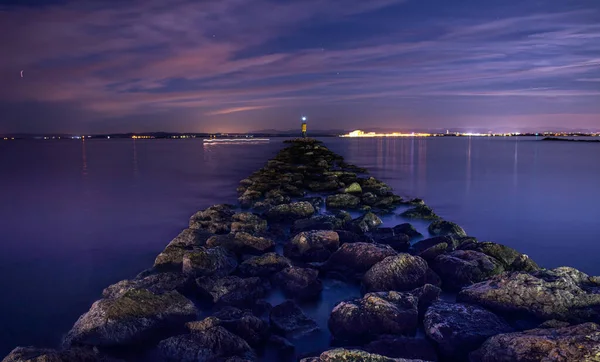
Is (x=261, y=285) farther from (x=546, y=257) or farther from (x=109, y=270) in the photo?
(x=546, y=257)

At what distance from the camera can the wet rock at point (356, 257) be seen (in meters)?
9.36

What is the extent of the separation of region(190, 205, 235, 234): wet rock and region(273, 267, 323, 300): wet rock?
4.53 metres

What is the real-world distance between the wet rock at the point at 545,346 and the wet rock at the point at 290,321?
8.74 feet

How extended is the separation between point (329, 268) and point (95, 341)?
521 cm

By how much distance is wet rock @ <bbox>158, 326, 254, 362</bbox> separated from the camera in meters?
5.78

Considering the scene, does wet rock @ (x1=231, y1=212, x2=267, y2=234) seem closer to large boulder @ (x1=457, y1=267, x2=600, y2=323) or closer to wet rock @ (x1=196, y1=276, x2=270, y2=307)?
wet rock @ (x1=196, y1=276, x2=270, y2=307)

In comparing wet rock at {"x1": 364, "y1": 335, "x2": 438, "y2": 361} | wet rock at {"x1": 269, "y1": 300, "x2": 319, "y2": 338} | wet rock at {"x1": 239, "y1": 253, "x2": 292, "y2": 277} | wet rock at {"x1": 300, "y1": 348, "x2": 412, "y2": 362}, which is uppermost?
wet rock at {"x1": 300, "y1": 348, "x2": 412, "y2": 362}

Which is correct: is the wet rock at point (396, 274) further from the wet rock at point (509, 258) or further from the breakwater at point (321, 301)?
the wet rock at point (509, 258)

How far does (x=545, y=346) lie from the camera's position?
5098 mm

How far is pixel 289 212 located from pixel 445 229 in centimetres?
541

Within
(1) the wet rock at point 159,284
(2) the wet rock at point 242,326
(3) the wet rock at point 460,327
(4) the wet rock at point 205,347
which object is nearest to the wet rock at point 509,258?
(3) the wet rock at point 460,327

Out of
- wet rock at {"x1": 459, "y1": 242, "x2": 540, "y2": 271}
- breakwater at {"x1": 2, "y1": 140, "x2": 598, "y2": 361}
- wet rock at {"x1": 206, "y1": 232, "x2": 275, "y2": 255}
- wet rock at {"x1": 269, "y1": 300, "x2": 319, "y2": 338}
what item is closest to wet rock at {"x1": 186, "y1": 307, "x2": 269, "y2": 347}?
breakwater at {"x1": 2, "y1": 140, "x2": 598, "y2": 361}

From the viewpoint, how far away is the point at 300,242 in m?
10.8

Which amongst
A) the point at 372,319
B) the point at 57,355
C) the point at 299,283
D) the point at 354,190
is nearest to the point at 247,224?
the point at 299,283
